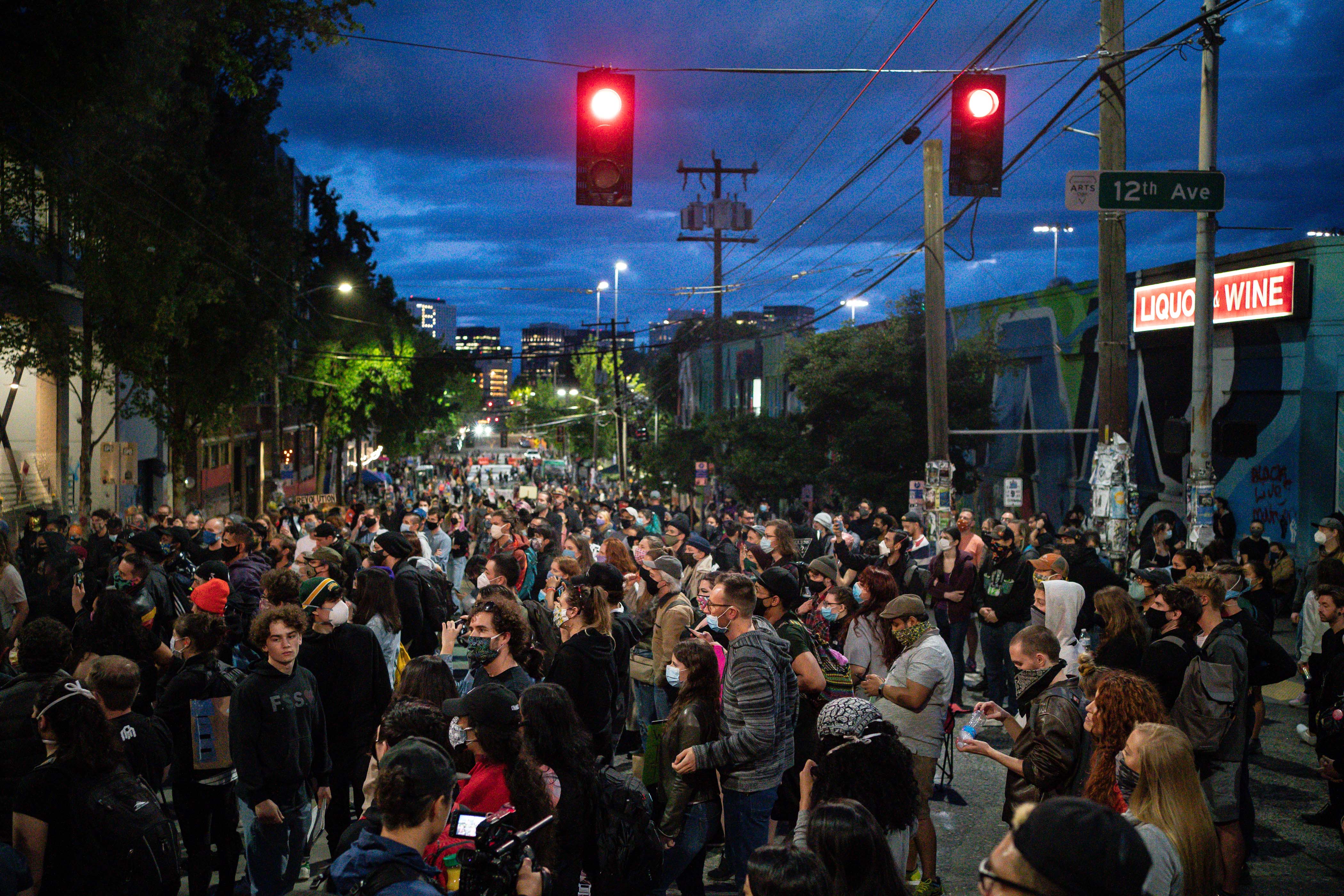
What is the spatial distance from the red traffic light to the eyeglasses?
8.55 m

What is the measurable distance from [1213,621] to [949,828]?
7.61ft

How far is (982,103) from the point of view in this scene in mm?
9578

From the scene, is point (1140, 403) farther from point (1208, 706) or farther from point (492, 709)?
point (492, 709)

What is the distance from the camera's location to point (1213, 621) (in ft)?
21.2

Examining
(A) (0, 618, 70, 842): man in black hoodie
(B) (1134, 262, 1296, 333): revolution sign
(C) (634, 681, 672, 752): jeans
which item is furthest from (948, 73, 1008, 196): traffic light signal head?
(B) (1134, 262, 1296, 333): revolution sign

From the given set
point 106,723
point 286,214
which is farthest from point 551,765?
point 286,214

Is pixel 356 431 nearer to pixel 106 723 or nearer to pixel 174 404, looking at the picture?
pixel 174 404

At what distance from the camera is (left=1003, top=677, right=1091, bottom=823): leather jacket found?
5035 millimetres

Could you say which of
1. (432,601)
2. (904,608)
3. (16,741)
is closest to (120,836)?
(16,741)

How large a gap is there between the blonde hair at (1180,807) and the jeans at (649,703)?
4082 mm

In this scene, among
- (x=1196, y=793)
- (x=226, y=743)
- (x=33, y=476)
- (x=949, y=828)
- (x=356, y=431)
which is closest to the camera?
(x=1196, y=793)

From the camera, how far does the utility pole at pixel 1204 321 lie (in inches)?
479

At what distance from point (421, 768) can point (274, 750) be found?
266cm

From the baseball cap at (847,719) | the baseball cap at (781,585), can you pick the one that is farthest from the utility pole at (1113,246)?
the baseball cap at (847,719)
